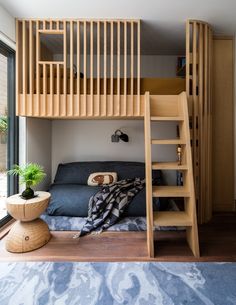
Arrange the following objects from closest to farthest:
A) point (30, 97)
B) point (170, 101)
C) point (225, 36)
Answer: point (170, 101) → point (30, 97) → point (225, 36)

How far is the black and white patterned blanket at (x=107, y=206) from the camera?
2617 mm

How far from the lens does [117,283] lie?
170cm

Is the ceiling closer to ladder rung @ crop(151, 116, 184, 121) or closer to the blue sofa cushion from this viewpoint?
ladder rung @ crop(151, 116, 184, 121)

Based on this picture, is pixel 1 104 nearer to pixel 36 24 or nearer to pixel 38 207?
pixel 36 24

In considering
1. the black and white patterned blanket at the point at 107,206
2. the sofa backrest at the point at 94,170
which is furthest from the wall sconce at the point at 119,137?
the black and white patterned blanket at the point at 107,206

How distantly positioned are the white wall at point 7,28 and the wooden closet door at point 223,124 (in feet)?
8.82

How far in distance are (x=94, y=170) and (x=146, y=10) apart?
239 centimetres

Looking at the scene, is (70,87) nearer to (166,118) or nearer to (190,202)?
(166,118)

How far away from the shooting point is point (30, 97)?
104 inches

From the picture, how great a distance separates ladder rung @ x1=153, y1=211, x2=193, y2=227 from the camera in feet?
6.80

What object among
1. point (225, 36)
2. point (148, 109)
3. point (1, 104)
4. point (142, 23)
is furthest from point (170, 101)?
point (1, 104)

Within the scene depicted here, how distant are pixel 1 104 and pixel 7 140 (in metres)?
0.47

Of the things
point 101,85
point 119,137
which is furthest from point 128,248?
point 119,137

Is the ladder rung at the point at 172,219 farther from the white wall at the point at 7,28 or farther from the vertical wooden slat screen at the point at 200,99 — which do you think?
the white wall at the point at 7,28
